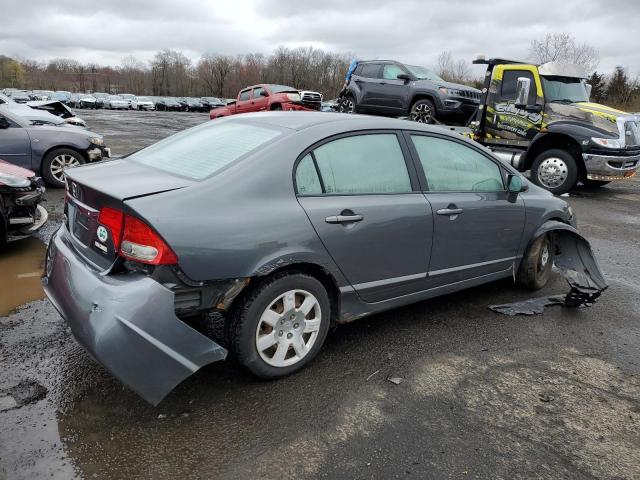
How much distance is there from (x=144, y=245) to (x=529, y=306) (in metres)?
3.39

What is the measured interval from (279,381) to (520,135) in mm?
9411

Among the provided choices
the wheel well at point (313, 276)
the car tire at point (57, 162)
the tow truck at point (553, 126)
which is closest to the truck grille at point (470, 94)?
the tow truck at point (553, 126)

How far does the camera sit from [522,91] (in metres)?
10.3

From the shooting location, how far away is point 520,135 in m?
10.7

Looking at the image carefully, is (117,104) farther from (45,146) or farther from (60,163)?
(45,146)

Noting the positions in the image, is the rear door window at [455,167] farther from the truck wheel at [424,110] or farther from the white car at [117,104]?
the white car at [117,104]

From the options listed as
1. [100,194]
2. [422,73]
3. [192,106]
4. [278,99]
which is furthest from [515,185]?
[192,106]

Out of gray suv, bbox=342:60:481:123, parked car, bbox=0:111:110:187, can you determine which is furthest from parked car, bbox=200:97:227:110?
parked car, bbox=0:111:110:187

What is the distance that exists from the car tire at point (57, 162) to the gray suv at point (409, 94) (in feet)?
23.7

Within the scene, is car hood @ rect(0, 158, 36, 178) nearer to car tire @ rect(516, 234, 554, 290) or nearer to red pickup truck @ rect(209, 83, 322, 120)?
car tire @ rect(516, 234, 554, 290)

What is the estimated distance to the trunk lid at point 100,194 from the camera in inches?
104

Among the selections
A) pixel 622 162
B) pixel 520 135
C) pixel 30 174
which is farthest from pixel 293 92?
pixel 30 174

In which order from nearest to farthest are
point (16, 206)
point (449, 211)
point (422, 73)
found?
point (449, 211)
point (16, 206)
point (422, 73)

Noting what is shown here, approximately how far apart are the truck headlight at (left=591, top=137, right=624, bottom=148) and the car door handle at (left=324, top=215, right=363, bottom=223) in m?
8.49
